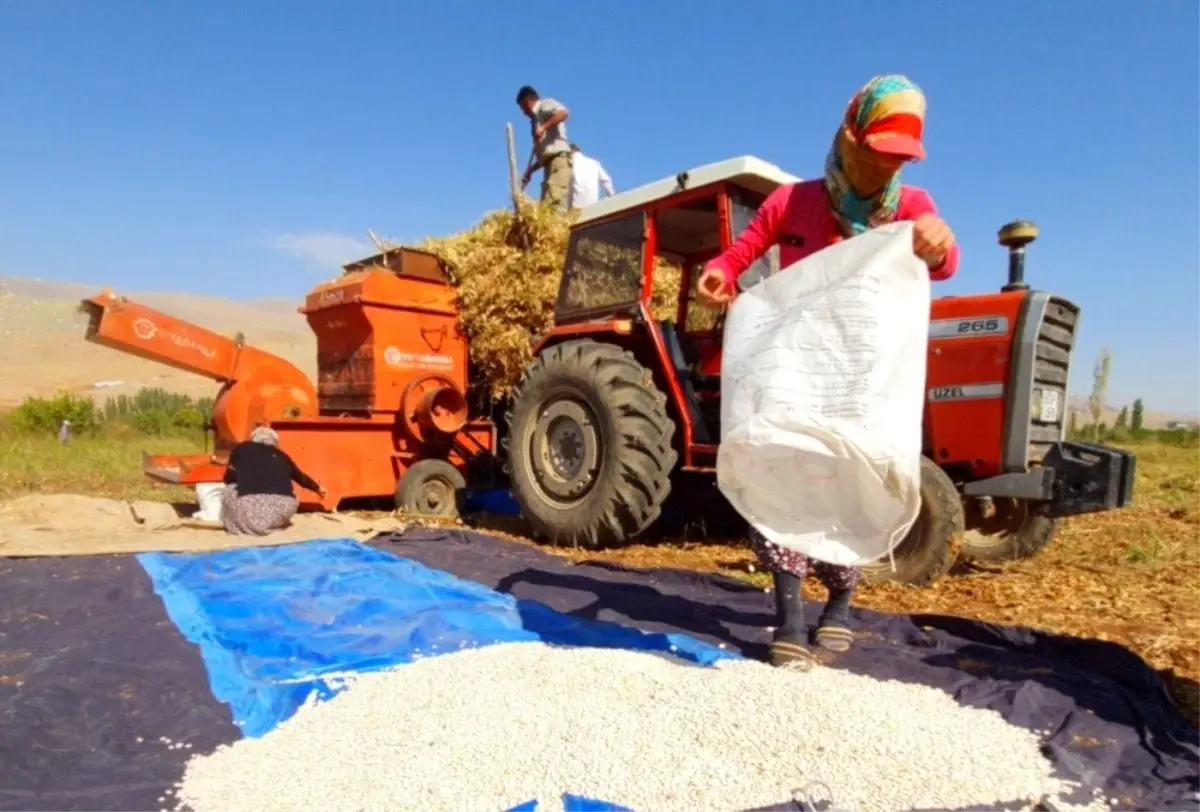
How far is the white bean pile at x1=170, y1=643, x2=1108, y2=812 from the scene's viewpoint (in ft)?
5.30

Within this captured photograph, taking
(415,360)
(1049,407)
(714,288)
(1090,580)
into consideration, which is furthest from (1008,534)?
(415,360)

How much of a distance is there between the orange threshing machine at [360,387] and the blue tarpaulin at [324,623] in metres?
1.70

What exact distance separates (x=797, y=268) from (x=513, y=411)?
10.8 ft

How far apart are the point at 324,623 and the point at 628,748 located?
5.61 feet

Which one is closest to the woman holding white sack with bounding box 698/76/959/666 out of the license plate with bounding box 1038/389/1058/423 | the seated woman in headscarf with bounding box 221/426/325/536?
the license plate with bounding box 1038/389/1058/423

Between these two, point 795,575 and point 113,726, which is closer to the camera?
point 113,726

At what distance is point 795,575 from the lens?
2410 millimetres

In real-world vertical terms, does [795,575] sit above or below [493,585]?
above

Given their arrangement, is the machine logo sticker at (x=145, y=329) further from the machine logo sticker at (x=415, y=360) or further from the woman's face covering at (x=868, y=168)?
the woman's face covering at (x=868, y=168)

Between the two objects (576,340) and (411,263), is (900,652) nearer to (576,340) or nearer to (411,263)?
(576,340)

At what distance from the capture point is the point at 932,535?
3484mm

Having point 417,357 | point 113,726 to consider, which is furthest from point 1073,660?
point 417,357

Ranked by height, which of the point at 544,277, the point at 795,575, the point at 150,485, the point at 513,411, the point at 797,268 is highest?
the point at 544,277

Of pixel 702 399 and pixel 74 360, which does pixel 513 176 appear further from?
pixel 74 360
